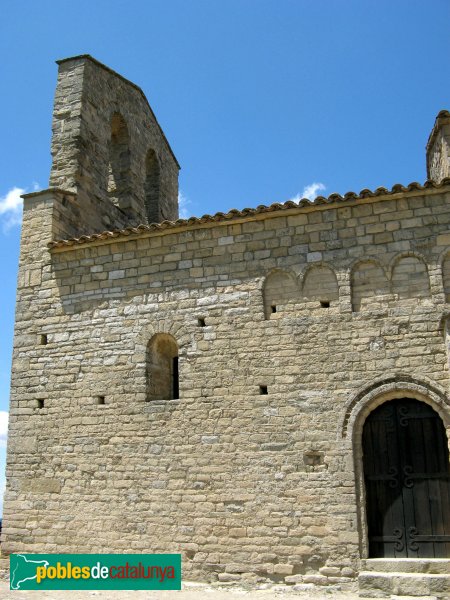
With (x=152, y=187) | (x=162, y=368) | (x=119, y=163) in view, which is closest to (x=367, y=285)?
(x=162, y=368)

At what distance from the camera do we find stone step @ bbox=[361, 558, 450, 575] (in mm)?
6770

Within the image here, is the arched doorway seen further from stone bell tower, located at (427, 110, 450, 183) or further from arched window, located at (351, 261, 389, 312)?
stone bell tower, located at (427, 110, 450, 183)

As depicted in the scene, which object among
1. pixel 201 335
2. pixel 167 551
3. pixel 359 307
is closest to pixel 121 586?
pixel 167 551

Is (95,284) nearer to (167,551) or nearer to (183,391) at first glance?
(183,391)

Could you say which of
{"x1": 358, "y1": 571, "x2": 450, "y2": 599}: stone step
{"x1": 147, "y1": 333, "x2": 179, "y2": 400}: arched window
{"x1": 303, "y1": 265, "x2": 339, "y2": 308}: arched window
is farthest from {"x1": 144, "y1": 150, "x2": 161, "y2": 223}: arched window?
{"x1": 358, "y1": 571, "x2": 450, "y2": 599}: stone step

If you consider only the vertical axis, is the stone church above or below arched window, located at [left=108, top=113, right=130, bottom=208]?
below

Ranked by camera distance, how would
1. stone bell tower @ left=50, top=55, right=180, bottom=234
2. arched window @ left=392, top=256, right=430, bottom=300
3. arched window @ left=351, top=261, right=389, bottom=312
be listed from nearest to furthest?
arched window @ left=392, top=256, right=430, bottom=300
arched window @ left=351, top=261, right=389, bottom=312
stone bell tower @ left=50, top=55, right=180, bottom=234

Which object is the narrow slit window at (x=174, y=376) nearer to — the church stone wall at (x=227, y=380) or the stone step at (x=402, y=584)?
the church stone wall at (x=227, y=380)

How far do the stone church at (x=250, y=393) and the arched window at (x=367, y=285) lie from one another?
0.02m

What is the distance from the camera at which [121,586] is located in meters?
7.66

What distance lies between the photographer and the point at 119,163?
12.0m

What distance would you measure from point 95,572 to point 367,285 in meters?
5.22

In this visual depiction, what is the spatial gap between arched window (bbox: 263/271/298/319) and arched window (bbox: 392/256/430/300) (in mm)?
1327

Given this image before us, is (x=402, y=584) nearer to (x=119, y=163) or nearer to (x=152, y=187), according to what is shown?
(x=119, y=163)
